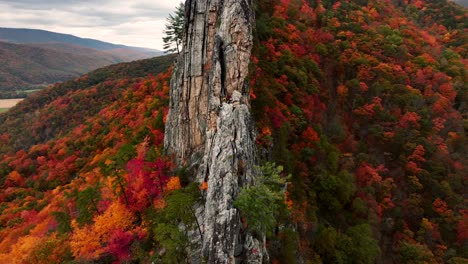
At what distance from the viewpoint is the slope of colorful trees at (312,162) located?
36.2m

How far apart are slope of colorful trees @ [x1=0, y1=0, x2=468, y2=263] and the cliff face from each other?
2.37 meters

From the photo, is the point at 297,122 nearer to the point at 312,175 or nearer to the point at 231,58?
the point at 312,175

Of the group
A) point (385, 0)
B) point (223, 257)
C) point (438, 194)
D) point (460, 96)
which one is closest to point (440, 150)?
point (438, 194)

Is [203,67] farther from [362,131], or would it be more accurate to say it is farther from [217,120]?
[362,131]

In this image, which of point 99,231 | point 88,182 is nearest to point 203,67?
point 99,231

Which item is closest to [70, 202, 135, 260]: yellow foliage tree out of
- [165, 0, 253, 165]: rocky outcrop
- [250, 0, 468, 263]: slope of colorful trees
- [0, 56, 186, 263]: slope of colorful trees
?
[0, 56, 186, 263]: slope of colorful trees

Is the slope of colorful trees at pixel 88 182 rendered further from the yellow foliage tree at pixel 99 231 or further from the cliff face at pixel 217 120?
the cliff face at pixel 217 120

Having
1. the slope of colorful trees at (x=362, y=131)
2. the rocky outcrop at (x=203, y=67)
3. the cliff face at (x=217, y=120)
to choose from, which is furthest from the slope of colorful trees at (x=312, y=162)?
the rocky outcrop at (x=203, y=67)

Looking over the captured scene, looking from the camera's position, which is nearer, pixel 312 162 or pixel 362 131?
pixel 312 162

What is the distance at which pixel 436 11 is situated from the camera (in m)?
116

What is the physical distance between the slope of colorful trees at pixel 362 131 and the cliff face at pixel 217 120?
9.34 meters

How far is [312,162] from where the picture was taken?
49.6 metres

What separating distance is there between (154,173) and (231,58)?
799 inches

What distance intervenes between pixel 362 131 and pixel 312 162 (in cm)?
2301
